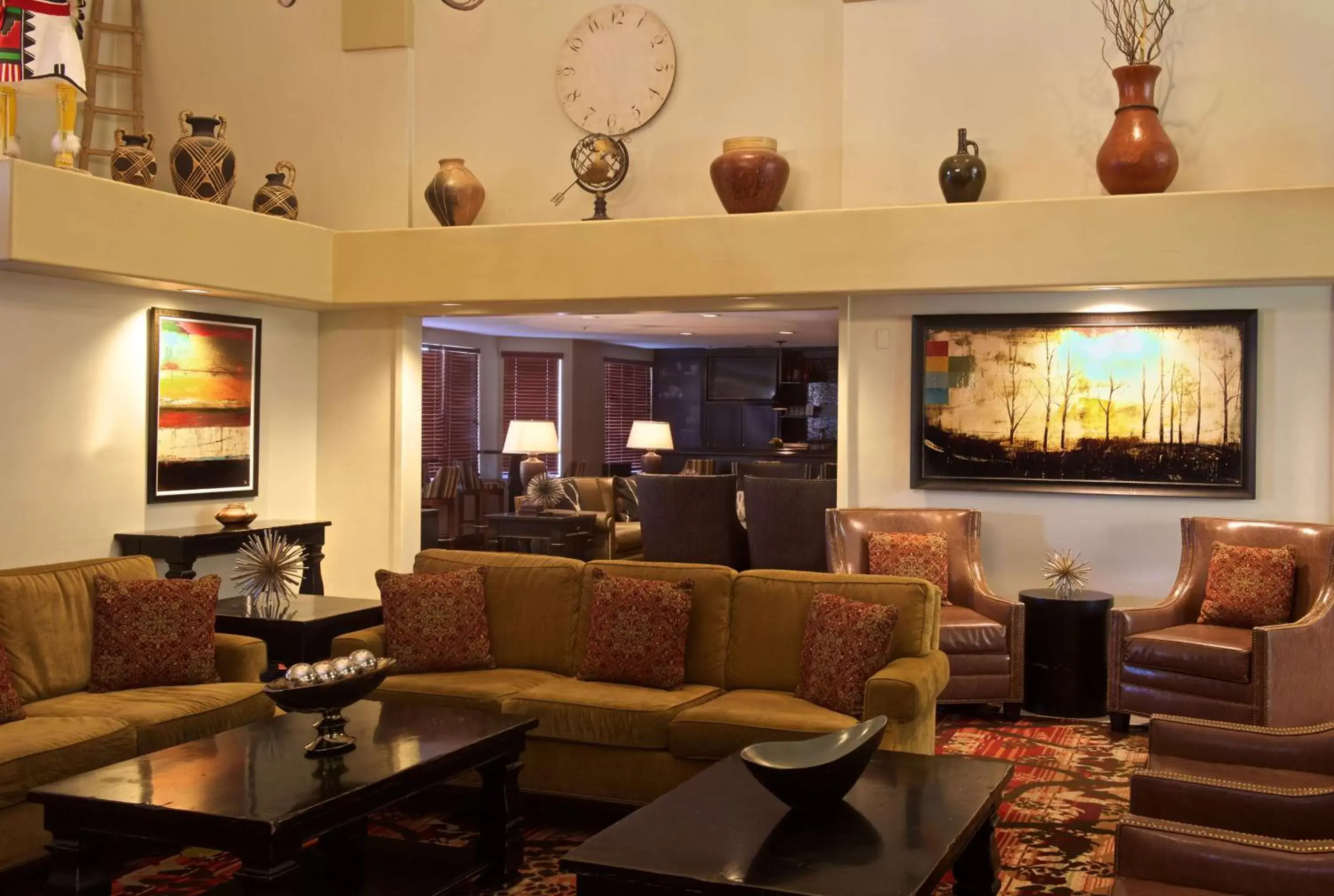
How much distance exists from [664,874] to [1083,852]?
218cm

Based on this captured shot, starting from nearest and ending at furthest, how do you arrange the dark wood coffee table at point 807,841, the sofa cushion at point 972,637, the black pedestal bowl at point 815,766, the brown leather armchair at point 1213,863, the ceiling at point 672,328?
the brown leather armchair at point 1213,863 < the dark wood coffee table at point 807,841 < the black pedestal bowl at point 815,766 < the sofa cushion at point 972,637 < the ceiling at point 672,328

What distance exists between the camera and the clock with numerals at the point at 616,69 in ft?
26.4

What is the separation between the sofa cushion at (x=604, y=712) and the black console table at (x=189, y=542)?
Answer: 2.89 m

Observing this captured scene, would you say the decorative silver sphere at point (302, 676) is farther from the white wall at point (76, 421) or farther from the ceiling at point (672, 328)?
the ceiling at point (672, 328)

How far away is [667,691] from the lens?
5039 millimetres

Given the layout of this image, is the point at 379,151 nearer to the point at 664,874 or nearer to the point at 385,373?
the point at 385,373

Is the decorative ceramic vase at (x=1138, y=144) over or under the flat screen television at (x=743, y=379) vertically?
over

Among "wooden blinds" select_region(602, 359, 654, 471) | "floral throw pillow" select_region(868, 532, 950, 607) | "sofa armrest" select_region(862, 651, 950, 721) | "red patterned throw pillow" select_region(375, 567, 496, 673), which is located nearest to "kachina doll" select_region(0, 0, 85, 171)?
"red patterned throw pillow" select_region(375, 567, 496, 673)

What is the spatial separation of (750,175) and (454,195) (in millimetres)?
1902

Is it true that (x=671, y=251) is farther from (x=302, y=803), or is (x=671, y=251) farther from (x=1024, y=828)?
(x=302, y=803)

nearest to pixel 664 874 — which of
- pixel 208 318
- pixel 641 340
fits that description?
pixel 208 318

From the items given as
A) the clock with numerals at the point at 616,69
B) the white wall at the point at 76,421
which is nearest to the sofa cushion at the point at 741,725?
the white wall at the point at 76,421

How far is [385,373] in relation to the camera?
846 centimetres

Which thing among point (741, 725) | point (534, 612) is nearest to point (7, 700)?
point (534, 612)
